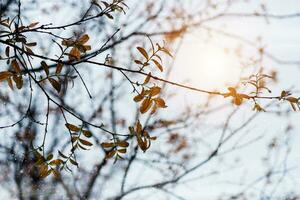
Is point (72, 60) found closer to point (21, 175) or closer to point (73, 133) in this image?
point (73, 133)

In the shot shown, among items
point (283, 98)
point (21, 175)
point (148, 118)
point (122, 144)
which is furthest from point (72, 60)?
point (21, 175)

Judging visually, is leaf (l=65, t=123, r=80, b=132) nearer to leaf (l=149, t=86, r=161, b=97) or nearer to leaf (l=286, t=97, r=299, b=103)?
leaf (l=149, t=86, r=161, b=97)

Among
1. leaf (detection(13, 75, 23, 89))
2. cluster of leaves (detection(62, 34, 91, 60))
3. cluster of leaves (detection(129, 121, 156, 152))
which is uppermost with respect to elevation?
cluster of leaves (detection(62, 34, 91, 60))

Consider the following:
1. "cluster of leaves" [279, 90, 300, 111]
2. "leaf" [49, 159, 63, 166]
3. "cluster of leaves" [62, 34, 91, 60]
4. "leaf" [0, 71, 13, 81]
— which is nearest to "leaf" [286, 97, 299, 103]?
"cluster of leaves" [279, 90, 300, 111]

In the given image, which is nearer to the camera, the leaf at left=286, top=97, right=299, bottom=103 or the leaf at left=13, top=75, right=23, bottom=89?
the leaf at left=286, top=97, right=299, bottom=103

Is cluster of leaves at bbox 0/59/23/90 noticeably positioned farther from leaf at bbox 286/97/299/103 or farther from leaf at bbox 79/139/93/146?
leaf at bbox 286/97/299/103

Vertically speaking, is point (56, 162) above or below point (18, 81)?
below

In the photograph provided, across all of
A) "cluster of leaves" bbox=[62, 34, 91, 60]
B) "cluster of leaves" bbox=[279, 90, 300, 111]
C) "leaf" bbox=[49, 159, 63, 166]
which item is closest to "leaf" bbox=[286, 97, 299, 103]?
"cluster of leaves" bbox=[279, 90, 300, 111]

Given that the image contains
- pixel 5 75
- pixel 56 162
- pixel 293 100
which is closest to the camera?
pixel 293 100

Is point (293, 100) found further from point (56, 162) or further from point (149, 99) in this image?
point (56, 162)

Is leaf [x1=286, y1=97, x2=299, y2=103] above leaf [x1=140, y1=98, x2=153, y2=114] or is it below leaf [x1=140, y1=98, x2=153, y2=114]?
below

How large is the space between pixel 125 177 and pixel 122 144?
4.51m

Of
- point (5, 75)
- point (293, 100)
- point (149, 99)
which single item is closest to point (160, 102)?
point (149, 99)

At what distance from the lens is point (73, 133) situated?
1958mm
